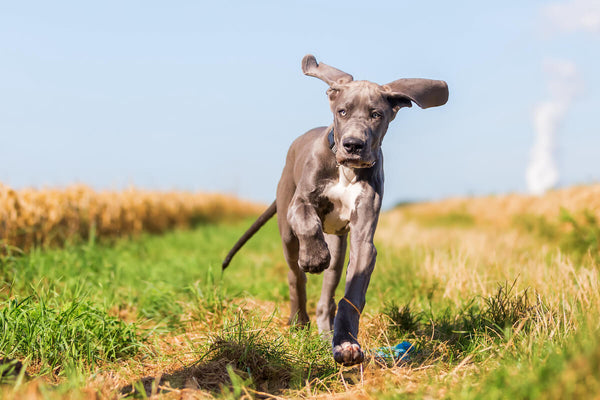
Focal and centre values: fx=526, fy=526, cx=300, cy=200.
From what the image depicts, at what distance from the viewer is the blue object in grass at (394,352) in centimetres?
348

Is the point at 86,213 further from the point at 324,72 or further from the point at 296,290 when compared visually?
the point at 324,72

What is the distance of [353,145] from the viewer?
306 cm

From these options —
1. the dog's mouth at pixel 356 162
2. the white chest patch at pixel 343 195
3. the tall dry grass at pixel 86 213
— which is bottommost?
the tall dry grass at pixel 86 213

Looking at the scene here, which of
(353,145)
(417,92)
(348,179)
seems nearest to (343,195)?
(348,179)

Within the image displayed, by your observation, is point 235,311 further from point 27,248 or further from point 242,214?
point 242,214

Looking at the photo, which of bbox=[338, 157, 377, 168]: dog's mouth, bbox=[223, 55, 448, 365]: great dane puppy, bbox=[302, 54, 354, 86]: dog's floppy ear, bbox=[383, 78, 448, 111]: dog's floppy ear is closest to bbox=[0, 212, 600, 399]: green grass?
bbox=[223, 55, 448, 365]: great dane puppy

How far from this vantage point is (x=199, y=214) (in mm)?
17219

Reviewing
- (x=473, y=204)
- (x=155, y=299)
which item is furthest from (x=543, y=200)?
(x=155, y=299)

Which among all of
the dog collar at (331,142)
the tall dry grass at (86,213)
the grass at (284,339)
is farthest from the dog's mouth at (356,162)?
the tall dry grass at (86,213)

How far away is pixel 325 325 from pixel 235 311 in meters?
0.83

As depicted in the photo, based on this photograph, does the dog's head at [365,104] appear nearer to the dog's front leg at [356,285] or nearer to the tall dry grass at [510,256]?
the dog's front leg at [356,285]

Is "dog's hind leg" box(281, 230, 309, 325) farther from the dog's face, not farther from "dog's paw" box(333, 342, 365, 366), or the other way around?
"dog's paw" box(333, 342, 365, 366)

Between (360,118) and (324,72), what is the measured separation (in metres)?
0.60

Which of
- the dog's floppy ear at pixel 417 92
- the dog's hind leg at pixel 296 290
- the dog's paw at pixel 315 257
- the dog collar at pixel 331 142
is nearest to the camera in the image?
the dog's paw at pixel 315 257
